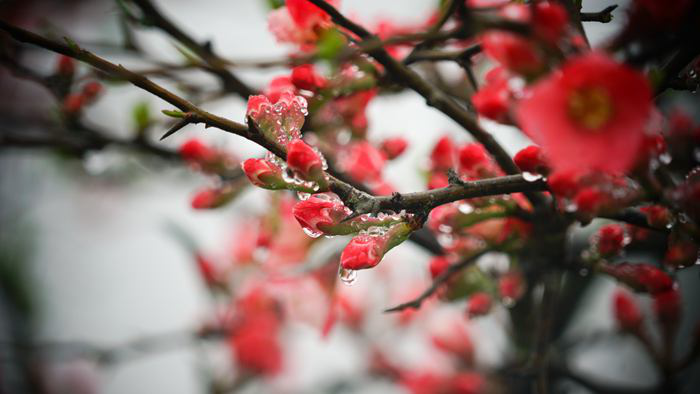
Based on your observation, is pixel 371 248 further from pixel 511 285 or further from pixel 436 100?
pixel 511 285

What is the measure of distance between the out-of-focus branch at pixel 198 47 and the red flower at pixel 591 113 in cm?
34

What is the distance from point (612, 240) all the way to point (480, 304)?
0.68ft

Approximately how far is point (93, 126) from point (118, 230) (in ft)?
4.37

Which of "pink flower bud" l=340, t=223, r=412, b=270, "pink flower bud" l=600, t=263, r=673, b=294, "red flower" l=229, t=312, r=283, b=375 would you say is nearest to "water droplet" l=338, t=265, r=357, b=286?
"pink flower bud" l=340, t=223, r=412, b=270

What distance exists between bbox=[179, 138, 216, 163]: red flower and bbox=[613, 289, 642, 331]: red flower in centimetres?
60

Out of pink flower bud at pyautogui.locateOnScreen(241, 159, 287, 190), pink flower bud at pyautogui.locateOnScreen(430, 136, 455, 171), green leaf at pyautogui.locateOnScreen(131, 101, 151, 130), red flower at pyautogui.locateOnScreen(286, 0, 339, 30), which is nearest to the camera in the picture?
pink flower bud at pyautogui.locateOnScreen(241, 159, 287, 190)

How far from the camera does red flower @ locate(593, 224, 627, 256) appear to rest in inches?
15.6

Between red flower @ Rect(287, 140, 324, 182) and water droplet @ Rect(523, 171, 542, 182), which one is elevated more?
red flower @ Rect(287, 140, 324, 182)

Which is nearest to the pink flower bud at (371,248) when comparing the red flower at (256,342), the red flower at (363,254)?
the red flower at (363,254)

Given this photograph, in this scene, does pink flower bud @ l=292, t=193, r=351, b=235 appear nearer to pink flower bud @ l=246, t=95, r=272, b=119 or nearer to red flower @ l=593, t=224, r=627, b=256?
pink flower bud @ l=246, t=95, r=272, b=119

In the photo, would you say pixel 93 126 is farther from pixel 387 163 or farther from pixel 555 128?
pixel 555 128

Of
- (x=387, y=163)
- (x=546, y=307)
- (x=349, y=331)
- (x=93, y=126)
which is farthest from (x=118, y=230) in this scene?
(x=546, y=307)

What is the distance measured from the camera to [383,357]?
1.07 meters

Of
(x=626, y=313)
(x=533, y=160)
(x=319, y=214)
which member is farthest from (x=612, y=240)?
(x=626, y=313)
